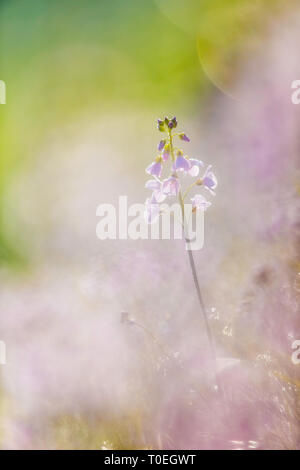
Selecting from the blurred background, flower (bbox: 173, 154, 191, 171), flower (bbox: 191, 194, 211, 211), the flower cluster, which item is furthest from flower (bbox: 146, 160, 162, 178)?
the blurred background

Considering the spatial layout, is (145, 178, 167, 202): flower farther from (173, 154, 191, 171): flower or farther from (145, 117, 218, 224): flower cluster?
(173, 154, 191, 171): flower

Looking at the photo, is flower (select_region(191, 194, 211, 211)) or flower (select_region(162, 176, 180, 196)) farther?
flower (select_region(191, 194, 211, 211))

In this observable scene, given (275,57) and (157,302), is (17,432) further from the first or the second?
(275,57)

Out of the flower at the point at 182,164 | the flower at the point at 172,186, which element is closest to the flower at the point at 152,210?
the flower at the point at 172,186

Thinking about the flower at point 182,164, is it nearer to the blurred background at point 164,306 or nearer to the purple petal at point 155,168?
the purple petal at point 155,168

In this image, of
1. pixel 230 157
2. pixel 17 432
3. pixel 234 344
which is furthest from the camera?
pixel 230 157

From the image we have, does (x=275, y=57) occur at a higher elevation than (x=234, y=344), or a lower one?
higher

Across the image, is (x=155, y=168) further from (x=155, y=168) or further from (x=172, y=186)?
(x=172, y=186)

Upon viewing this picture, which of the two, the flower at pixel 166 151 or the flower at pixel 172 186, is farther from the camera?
the flower at pixel 166 151

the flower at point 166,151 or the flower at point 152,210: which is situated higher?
the flower at point 166,151

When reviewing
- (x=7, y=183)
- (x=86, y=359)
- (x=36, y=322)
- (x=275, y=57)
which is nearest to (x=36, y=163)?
(x=7, y=183)

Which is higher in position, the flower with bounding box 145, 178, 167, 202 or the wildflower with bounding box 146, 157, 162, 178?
the wildflower with bounding box 146, 157, 162, 178
